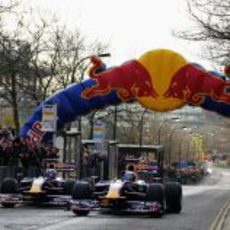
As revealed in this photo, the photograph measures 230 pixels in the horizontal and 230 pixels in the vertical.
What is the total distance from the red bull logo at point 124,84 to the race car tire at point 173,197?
168 inches

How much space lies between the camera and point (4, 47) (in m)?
41.0

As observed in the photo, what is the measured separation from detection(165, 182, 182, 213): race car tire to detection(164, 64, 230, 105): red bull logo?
4.21 meters

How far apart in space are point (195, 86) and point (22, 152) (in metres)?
6.92

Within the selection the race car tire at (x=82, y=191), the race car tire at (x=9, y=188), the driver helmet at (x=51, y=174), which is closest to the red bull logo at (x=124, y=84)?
the driver helmet at (x=51, y=174)

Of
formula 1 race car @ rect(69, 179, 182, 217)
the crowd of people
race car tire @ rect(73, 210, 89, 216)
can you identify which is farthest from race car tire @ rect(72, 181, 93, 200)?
the crowd of people

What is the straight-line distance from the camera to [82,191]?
Answer: 80.8 feet

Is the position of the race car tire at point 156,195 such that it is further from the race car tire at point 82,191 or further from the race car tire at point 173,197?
the race car tire at point 173,197

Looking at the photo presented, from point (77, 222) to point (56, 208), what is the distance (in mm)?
6011

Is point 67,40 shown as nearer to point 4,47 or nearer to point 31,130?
point 4,47

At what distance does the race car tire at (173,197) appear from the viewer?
27.6m

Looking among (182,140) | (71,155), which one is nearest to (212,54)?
(71,155)

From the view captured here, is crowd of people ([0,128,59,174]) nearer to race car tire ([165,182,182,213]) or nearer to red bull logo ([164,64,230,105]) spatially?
red bull logo ([164,64,230,105])

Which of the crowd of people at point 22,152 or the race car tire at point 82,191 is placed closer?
the race car tire at point 82,191

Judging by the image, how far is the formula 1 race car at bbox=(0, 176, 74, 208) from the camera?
2677 cm
